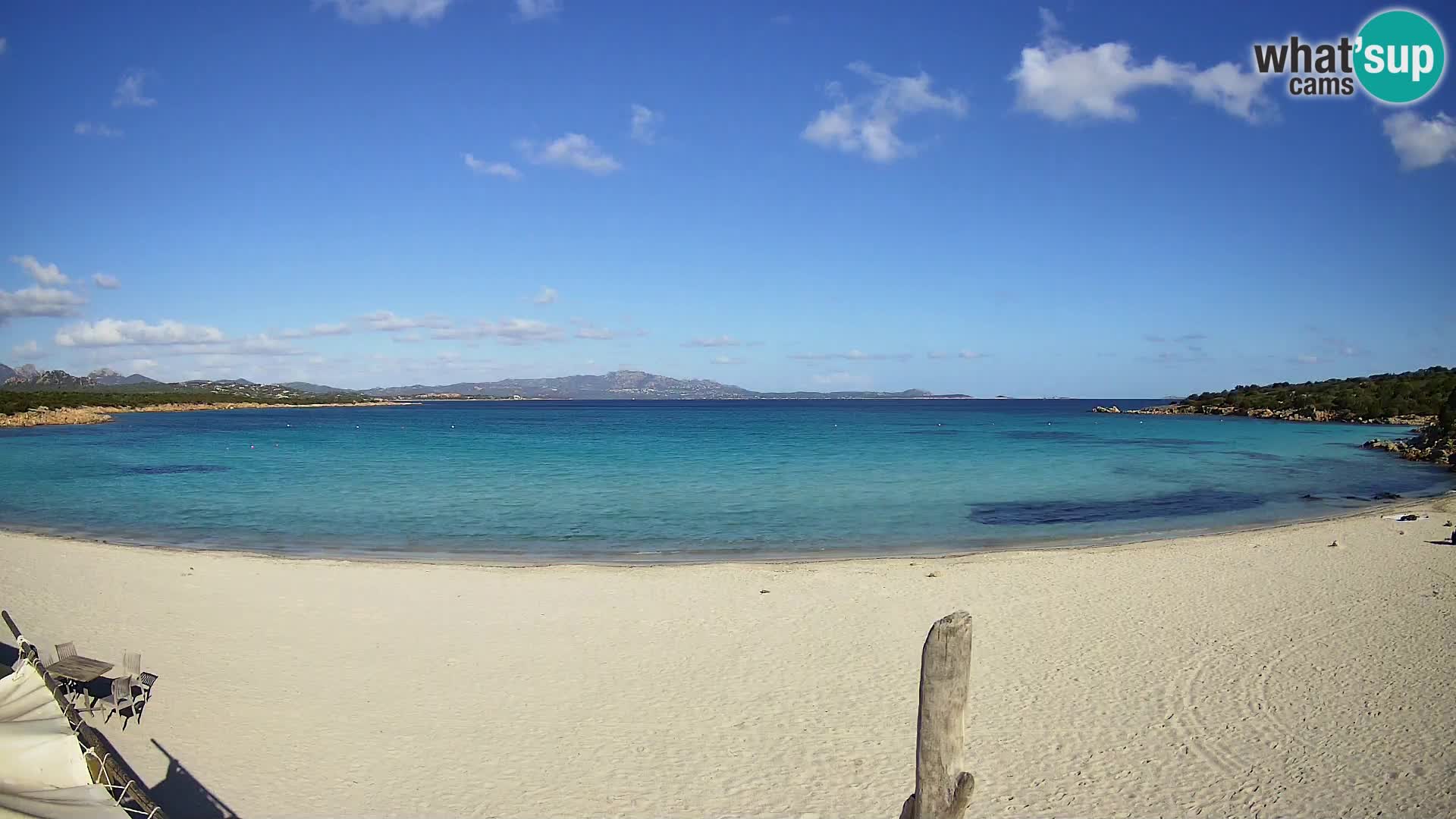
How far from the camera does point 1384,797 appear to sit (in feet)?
22.0

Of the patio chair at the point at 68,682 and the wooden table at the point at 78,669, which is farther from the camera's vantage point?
the patio chair at the point at 68,682

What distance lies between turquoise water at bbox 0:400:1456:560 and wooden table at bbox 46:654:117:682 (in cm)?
928

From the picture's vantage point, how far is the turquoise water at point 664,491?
1992cm

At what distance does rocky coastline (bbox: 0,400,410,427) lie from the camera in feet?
234

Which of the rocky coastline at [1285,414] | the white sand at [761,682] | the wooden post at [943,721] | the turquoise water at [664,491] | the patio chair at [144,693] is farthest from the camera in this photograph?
the rocky coastline at [1285,414]

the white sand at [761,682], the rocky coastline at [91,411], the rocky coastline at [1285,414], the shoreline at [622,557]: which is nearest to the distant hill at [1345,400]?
the rocky coastline at [1285,414]

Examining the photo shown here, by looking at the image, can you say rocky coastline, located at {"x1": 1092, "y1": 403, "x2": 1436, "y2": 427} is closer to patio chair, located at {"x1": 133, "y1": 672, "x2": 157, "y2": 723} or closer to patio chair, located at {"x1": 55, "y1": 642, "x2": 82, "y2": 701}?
patio chair, located at {"x1": 133, "y1": 672, "x2": 157, "y2": 723}

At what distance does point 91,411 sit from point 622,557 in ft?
310

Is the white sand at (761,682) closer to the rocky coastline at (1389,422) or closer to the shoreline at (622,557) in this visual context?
the shoreline at (622,557)

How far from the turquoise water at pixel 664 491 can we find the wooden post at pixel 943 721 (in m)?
13.4

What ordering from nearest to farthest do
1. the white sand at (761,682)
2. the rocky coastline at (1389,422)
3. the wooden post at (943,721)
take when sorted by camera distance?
1. the wooden post at (943,721)
2. the white sand at (761,682)
3. the rocky coastline at (1389,422)

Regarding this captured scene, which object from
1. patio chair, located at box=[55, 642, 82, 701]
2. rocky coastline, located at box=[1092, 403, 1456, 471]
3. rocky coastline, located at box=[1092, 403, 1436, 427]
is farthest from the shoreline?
rocky coastline, located at box=[1092, 403, 1436, 427]

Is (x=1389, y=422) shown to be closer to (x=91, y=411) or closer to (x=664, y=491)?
(x=664, y=491)

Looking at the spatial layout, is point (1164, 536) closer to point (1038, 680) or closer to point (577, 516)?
point (1038, 680)
